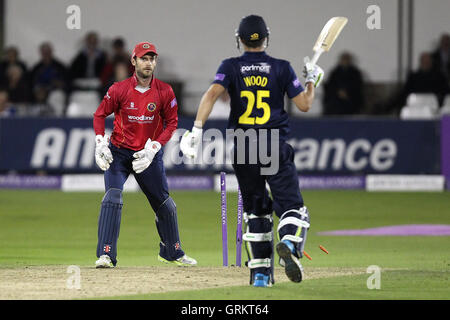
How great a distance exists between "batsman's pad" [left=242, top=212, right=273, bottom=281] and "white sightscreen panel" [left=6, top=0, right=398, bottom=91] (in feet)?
40.5

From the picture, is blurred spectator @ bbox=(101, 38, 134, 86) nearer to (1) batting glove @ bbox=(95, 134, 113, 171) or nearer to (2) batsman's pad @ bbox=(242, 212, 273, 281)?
(1) batting glove @ bbox=(95, 134, 113, 171)

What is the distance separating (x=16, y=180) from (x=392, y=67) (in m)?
7.31

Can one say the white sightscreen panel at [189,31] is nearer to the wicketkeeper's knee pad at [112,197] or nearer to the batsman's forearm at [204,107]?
the wicketkeeper's knee pad at [112,197]

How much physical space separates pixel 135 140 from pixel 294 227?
6.91 ft

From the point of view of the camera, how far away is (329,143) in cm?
1720

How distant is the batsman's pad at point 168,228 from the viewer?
8.74 meters

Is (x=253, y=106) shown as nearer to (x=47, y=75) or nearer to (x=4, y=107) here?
(x=4, y=107)

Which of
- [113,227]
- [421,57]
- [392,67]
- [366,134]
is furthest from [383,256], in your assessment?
[392,67]

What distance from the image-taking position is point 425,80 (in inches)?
707

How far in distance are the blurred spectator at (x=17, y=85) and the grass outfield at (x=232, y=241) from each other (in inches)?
74.8

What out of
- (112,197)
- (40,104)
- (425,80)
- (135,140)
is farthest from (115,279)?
(425,80)

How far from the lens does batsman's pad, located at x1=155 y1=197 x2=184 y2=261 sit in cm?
874

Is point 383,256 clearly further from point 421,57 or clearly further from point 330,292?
point 421,57

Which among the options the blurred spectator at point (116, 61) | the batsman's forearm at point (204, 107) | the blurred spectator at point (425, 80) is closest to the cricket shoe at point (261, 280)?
the batsman's forearm at point (204, 107)
